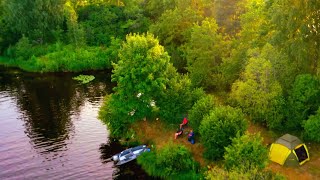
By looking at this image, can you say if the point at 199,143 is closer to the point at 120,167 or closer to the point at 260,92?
the point at 260,92

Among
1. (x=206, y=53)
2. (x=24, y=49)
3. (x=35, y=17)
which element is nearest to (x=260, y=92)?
(x=206, y=53)

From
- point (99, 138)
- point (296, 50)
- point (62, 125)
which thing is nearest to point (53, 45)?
point (62, 125)

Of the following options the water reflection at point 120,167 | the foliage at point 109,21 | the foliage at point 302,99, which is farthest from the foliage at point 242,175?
the foliage at point 109,21

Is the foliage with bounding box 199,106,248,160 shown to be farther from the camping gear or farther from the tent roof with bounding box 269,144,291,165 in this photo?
the camping gear

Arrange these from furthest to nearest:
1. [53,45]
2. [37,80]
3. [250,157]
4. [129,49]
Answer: [53,45], [37,80], [129,49], [250,157]

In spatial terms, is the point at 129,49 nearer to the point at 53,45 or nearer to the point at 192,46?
the point at 192,46

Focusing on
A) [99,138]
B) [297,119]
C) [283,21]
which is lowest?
[99,138]
